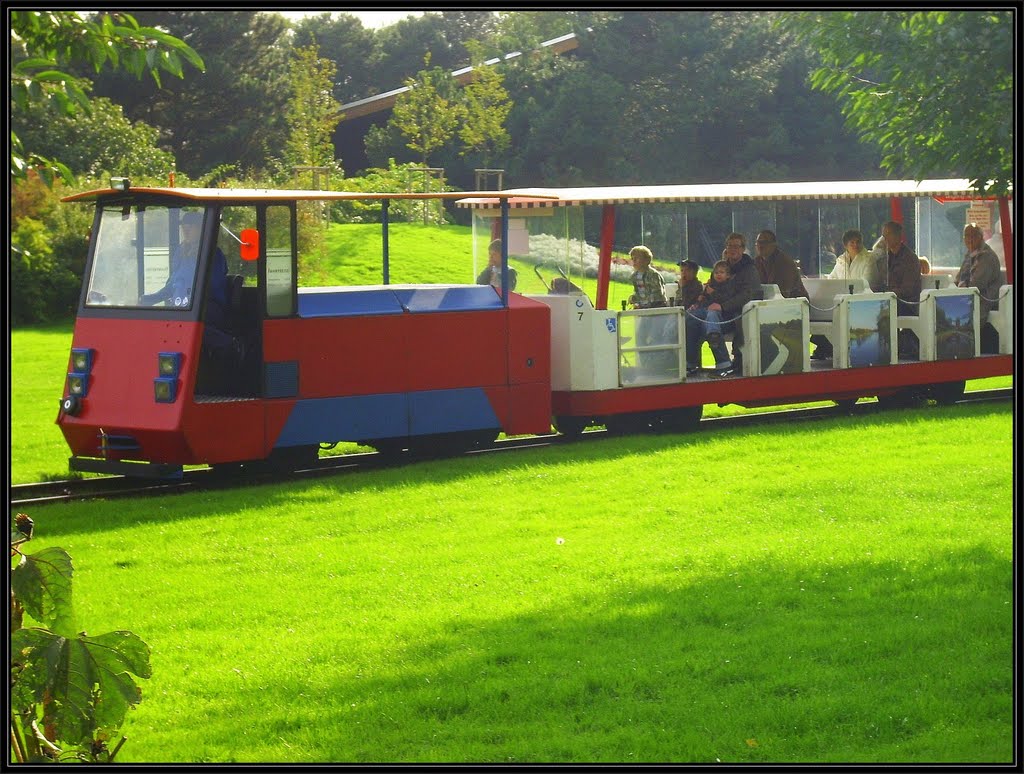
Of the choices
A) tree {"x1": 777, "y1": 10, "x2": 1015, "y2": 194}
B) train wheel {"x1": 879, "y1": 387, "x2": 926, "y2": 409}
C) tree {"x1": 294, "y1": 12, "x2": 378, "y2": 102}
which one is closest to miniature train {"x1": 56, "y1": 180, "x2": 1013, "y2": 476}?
train wheel {"x1": 879, "y1": 387, "x2": 926, "y2": 409}

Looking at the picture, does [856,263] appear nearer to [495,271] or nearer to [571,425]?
[571,425]

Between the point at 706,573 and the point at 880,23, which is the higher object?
the point at 880,23

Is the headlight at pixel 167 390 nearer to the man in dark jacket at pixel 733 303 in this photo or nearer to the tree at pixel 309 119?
the man in dark jacket at pixel 733 303

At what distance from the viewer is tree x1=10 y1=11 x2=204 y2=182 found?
441 centimetres

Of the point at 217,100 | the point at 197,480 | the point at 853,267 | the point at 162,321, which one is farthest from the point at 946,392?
the point at 217,100

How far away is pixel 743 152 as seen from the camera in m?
51.2

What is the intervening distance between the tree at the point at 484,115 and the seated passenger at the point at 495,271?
99.3 feet

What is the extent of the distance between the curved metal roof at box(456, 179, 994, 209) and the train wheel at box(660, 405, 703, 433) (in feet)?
7.29

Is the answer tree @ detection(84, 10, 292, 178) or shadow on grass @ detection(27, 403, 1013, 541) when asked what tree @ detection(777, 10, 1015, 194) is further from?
tree @ detection(84, 10, 292, 178)

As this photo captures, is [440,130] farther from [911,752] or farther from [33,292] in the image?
[911,752]

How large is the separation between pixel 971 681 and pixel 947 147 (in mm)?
5367

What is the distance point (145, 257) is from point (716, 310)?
20.7 ft

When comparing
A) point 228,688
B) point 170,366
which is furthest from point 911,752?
point 170,366

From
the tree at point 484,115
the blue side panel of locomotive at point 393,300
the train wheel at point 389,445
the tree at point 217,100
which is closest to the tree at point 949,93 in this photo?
the blue side panel of locomotive at point 393,300
